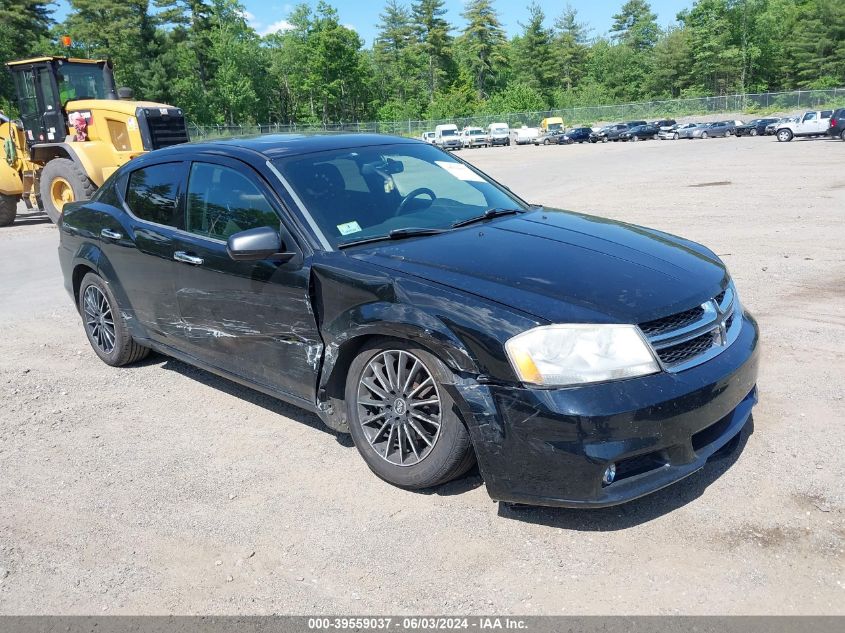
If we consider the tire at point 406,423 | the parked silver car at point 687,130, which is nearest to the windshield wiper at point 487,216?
the tire at point 406,423

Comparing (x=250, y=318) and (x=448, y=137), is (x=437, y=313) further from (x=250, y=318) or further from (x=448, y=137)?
(x=448, y=137)

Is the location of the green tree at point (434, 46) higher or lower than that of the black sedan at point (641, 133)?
higher

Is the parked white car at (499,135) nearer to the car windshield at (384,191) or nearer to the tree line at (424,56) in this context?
the tree line at (424,56)

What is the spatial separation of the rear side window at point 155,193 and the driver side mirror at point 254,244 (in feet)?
3.72

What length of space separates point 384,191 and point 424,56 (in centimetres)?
10207

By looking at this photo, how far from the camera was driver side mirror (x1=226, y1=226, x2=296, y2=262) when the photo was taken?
369cm

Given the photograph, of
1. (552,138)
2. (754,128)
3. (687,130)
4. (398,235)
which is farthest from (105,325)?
(552,138)

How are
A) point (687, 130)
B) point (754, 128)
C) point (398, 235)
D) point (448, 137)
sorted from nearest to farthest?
point (398, 235) < point (754, 128) < point (687, 130) < point (448, 137)

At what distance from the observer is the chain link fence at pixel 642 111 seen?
6341cm

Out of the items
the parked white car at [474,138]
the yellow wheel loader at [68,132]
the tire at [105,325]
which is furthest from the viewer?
the parked white car at [474,138]

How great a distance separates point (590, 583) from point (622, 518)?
0.51 m

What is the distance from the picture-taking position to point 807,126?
39.2m

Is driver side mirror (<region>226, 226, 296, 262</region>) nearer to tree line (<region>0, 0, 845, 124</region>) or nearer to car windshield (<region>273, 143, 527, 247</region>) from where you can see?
car windshield (<region>273, 143, 527, 247</region>)

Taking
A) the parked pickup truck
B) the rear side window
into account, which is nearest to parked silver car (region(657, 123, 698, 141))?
the parked pickup truck
